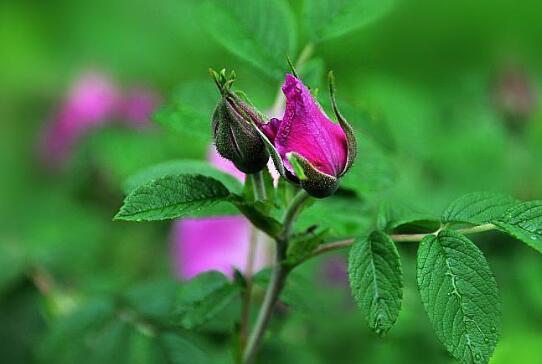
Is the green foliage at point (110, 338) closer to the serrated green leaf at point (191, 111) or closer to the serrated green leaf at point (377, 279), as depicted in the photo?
the serrated green leaf at point (191, 111)

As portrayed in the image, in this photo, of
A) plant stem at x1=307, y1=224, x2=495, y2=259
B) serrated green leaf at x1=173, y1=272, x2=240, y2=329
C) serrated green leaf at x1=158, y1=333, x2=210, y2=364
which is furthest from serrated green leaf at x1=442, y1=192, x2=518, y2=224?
serrated green leaf at x1=158, y1=333, x2=210, y2=364

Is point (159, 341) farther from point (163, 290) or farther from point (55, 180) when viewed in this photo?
point (55, 180)

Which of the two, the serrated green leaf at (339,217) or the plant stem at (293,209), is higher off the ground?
the serrated green leaf at (339,217)

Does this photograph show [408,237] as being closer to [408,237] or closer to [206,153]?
[408,237]

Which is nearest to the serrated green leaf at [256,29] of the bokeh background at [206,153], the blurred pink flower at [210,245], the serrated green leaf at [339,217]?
the bokeh background at [206,153]

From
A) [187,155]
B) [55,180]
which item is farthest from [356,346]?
[55,180]

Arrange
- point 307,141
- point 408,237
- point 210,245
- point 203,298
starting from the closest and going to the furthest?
point 307,141 < point 408,237 < point 203,298 < point 210,245

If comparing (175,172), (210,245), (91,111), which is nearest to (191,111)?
(175,172)
